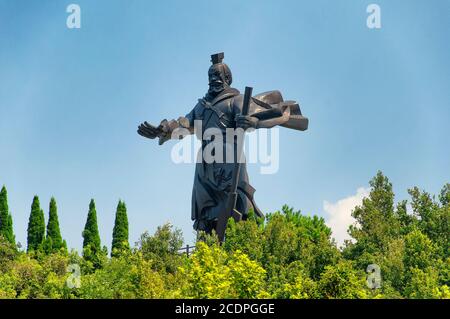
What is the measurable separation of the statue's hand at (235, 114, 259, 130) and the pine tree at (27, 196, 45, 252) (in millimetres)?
18092

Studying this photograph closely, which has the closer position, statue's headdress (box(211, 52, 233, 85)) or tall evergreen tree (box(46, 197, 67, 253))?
statue's headdress (box(211, 52, 233, 85))

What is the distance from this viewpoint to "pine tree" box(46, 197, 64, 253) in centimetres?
2945

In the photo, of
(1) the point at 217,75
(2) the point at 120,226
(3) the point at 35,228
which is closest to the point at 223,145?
(1) the point at 217,75

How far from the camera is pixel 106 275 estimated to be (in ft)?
36.5

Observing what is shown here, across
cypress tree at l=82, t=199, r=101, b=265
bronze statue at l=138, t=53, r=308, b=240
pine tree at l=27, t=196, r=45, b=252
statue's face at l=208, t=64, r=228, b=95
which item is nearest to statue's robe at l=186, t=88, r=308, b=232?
bronze statue at l=138, t=53, r=308, b=240

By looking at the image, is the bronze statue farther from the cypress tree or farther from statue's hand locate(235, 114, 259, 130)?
the cypress tree

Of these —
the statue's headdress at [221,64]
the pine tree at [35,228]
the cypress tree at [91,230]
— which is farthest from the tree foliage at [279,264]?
the pine tree at [35,228]

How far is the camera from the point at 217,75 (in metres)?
14.9

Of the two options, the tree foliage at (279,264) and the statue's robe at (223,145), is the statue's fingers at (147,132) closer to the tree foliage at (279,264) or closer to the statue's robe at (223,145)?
the statue's robe at (223,145)

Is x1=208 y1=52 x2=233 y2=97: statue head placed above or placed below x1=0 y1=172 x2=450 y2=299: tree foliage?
above

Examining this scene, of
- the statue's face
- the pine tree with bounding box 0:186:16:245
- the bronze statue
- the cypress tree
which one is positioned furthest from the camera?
the pine tree with bounding box 0:186:16:245

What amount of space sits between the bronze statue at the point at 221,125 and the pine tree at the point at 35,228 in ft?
54.7

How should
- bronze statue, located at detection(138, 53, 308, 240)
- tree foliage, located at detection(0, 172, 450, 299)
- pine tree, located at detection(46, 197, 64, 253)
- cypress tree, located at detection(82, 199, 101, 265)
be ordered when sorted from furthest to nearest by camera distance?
pine tree, located at detection(46, 197, 64, 253)
cypress tree, located at detection(82, 199, 101, 265)
bronze statue, located at detection(138, 53, 308, 240)
tree foliage, located at detection(0, 172, 450, 299)

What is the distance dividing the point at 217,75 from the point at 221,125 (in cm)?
103
